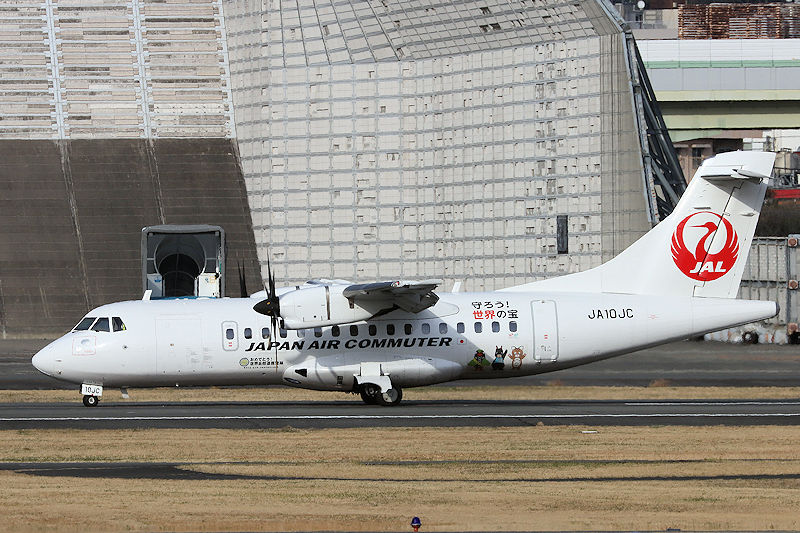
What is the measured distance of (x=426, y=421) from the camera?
32.7m

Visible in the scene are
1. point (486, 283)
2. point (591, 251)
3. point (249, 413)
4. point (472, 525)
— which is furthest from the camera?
point (486, 283)

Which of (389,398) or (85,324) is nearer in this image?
(85,324)

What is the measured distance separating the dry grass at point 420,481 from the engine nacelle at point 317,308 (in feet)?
15.1

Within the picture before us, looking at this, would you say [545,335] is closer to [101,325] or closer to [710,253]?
[710,253]

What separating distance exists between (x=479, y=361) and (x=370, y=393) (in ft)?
10.4

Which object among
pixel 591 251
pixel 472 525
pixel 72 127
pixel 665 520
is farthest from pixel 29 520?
pixel 72 127

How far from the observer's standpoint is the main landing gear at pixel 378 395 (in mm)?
36938

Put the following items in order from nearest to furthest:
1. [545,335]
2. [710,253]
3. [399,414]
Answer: [399,414] → [545,335] → [710,253]

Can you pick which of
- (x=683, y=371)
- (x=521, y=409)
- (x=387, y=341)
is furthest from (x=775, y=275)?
(x=387, y=341)

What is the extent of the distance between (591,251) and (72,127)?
31526 mm

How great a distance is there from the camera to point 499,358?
121 feet

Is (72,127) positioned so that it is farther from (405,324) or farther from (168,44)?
(405,324)

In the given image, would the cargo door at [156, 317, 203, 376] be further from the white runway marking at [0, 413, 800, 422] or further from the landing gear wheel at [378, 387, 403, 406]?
the landing gear wheel at [378, 387, 403, 406]

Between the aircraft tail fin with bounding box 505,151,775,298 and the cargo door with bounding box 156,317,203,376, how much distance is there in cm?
1216
